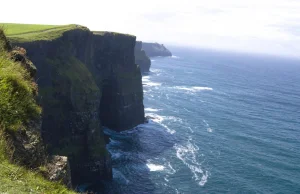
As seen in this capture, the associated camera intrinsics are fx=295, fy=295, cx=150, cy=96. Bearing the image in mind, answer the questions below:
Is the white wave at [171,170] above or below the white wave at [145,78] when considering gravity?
below

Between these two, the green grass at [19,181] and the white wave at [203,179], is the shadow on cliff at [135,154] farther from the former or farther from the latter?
the green grass at [19,181]

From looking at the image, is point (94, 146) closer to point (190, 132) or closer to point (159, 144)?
point (159, 144)

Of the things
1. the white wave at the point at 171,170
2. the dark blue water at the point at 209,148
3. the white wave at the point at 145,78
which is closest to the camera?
the dark blue water at the point at 209,148

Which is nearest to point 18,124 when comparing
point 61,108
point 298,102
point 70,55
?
point 61,108

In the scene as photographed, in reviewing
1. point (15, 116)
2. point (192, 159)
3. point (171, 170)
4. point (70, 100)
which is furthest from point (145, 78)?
point (15, 116)

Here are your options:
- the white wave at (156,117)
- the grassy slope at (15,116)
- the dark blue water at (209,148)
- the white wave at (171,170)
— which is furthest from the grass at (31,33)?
the grassy slope at (15,116)

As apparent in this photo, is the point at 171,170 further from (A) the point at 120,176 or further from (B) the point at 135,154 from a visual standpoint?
(B) the point at 135,154
